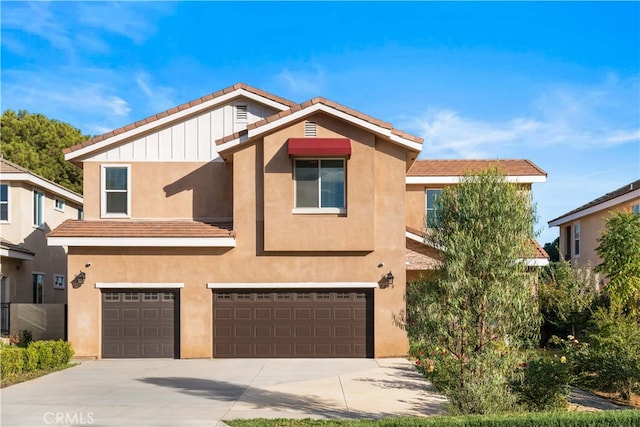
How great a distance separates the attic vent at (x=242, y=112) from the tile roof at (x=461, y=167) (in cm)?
652

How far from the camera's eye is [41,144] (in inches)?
1766

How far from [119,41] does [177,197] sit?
5.23 m

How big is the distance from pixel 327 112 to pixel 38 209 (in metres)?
14.1

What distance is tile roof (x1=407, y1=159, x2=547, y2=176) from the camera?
23.7m

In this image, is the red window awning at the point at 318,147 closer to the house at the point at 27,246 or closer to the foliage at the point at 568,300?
the foliage at the point at 568,300

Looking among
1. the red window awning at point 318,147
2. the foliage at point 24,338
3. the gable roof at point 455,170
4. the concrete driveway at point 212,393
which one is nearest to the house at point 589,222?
the gable roof at point 455,170

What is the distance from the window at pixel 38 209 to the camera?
25531 mm

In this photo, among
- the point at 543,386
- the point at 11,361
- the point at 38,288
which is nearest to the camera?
the point at 543,386

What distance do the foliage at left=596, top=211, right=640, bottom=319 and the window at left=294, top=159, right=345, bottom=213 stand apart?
829 cm

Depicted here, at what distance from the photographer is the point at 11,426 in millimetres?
10312

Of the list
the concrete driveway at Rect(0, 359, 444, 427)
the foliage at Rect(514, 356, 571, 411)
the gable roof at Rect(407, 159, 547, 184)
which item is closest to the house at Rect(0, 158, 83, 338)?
the concrete driveway at Rect(0, 359, 444, 427)

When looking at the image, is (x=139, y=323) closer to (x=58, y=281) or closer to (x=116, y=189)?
(x=116, y=189)

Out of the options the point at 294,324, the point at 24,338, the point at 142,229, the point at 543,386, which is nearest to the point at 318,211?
the point at 294,324

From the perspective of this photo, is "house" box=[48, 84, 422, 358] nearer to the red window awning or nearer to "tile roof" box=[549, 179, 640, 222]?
the red window awning
